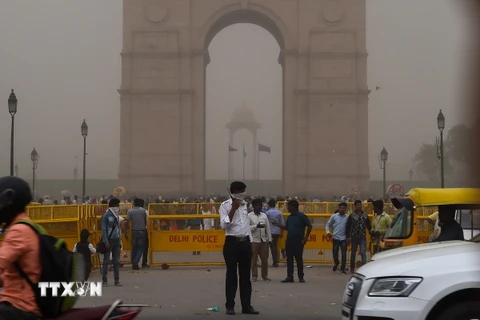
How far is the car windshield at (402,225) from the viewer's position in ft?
31.8

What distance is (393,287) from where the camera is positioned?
5375 millimetres

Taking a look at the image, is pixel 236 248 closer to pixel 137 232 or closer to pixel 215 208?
pixel 137 232

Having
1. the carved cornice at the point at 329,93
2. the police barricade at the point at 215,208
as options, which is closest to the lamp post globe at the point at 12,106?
the police barricade at the point at 215,208

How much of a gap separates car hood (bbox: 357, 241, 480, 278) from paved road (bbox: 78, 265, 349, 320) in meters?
2.98

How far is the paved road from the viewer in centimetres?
893

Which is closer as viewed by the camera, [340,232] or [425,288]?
[425,288]

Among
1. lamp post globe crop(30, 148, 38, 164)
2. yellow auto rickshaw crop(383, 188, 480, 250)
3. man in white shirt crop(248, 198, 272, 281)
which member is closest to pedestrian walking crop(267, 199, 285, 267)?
man in white shirt crop(248, 198, 272, 281)

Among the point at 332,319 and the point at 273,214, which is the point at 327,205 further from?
the point at 332,319

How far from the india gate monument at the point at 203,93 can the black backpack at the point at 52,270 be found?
1429 inches

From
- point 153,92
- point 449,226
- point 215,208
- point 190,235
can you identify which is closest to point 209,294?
point 449,226

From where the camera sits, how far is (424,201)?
9016mm

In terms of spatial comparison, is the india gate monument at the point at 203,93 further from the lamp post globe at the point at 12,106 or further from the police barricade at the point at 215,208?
the police barricade at the point at 215,208

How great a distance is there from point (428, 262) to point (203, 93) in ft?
116

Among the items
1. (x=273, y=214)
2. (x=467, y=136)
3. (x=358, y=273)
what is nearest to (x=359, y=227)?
(x=273, y=214)
